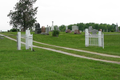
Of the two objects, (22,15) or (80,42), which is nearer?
(80,42)

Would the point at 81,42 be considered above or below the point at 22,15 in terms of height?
below

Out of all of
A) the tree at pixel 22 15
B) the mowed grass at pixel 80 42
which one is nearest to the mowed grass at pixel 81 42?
the mowed grass at pixel 80 42

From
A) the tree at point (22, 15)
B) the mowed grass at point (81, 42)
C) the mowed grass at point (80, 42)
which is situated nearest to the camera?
the mowed grass at point (81, 42)

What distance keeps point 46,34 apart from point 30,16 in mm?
15075

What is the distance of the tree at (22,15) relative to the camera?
42.8 m

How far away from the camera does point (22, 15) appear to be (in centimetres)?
4322

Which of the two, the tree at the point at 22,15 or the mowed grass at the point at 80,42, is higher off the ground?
the tree at the point at 22,15

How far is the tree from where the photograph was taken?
42797mm

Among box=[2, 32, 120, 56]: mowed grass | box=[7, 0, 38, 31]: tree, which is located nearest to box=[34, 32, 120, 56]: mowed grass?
box=[2, 32, 120, 56]: mowed grass

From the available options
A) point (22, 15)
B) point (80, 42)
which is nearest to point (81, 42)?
point (80, 42)

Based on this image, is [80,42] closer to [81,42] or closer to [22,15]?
[81,42]

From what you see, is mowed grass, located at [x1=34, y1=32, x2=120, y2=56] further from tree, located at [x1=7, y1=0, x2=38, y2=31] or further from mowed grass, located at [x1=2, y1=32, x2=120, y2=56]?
tree, located at [x1=7, y1=0, x2=38, y2=31]

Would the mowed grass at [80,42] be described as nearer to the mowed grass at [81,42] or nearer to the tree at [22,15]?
the mowed grass at [81,42]

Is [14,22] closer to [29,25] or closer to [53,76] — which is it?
[29,25]
